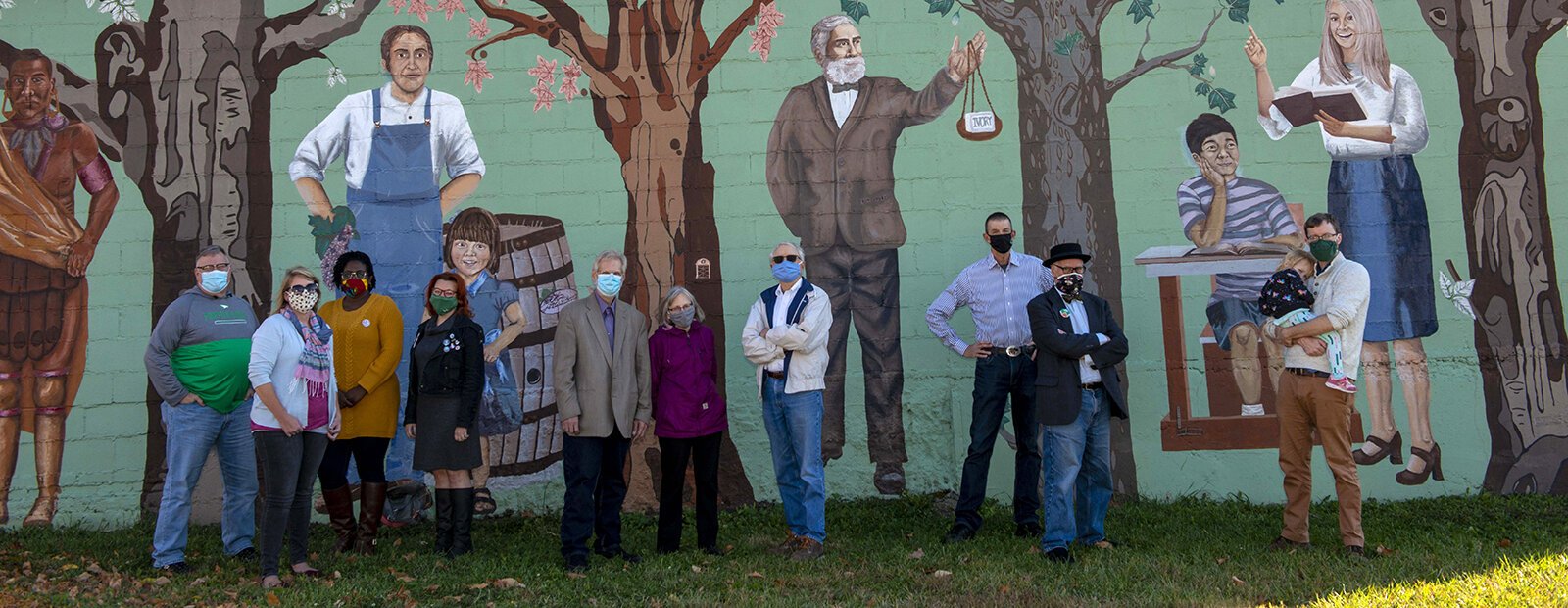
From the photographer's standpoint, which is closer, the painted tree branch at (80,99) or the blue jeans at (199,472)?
the blue jeans at (199,472)

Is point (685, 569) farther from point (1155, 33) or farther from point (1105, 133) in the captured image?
point (1155, 33)

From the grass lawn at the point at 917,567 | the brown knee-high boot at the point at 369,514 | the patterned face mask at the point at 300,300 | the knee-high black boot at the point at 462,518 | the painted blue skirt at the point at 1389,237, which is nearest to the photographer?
the grass lawn at the point at 917,567

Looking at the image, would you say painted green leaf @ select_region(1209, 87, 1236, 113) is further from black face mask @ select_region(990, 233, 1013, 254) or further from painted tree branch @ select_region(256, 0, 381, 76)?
painted tree branch @ select_region(256, 0, 381, 76)

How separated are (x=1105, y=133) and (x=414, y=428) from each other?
16.5 ft

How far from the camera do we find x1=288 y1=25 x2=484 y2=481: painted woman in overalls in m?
7.57

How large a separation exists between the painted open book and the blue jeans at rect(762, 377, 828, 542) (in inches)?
160

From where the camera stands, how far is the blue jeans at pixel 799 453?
6.11 meters

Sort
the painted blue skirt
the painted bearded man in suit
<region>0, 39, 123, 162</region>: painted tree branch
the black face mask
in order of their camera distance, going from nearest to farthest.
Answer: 1. the black face mask
2. the painted blue skirt
3. the painted bearded man in suit
4. <region>0, 39, 123, 162</region>: painted tree branch

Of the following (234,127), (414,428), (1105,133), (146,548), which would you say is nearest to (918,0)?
(1105,133)

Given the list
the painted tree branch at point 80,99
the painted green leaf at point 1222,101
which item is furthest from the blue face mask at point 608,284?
the painted green leaf at point 1222,101

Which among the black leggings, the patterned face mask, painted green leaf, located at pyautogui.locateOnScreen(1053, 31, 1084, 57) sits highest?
painted green leaf, located at pyautogui.locateOnScreen(1053, 31, 1084, 57)

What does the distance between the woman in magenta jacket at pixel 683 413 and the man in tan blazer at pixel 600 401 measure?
0.37 ft

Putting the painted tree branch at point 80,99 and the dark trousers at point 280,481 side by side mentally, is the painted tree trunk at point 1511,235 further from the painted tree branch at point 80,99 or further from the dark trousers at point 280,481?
the painted tree branch at point 80,99

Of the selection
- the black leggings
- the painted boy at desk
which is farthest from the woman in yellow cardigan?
the painted boy at desk
